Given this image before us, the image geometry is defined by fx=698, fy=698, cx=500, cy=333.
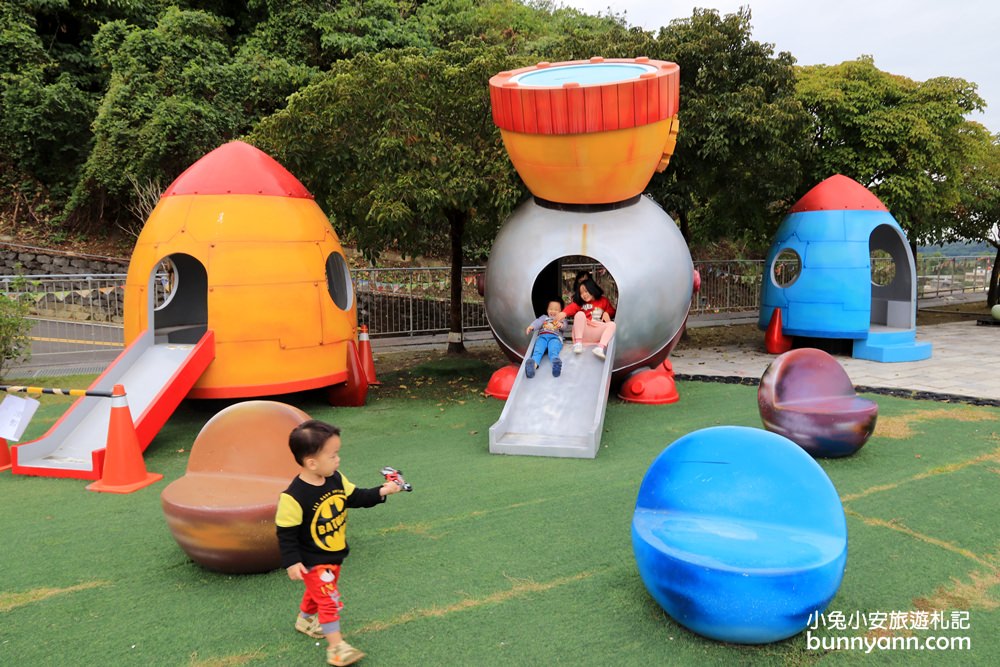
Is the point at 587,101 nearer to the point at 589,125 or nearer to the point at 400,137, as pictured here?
the point at 589,125

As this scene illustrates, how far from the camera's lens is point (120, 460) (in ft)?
19.5

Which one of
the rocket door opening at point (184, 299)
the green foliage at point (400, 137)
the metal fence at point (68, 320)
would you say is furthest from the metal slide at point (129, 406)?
the metal fence at point (68, 320)

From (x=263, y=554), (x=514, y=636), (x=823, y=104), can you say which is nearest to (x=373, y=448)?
(x=263, y=554)

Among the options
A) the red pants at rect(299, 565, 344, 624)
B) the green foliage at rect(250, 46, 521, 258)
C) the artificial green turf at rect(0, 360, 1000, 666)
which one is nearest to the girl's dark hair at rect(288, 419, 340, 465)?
the red pants at rect(299, 565, 344, 624)

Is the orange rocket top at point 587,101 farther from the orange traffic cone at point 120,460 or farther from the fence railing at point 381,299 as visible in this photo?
the orange traffic cone at point 120,460

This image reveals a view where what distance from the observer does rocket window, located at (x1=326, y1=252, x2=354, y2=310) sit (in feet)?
31.0

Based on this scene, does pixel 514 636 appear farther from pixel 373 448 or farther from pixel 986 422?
pixel 986 422

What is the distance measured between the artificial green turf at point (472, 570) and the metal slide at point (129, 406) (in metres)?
0.21

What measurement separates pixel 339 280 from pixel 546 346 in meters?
3.43

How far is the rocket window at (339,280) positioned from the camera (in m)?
9.44

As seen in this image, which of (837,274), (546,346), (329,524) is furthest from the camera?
(837,274)

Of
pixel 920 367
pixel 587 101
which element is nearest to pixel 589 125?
pixel 587 101

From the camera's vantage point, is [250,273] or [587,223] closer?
[250,273]

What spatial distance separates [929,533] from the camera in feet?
15.4
